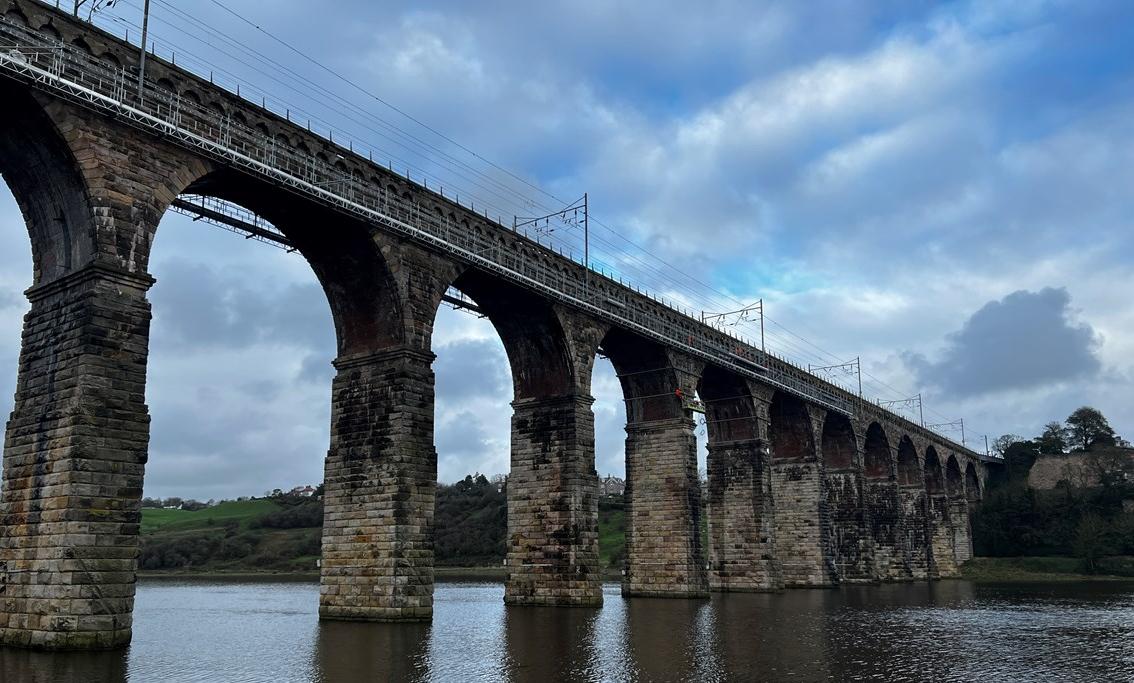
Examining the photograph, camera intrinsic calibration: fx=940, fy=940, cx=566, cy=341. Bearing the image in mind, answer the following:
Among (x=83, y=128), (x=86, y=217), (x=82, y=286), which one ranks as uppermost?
(x=83, y=128)

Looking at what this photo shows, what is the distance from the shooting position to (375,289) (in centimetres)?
2953

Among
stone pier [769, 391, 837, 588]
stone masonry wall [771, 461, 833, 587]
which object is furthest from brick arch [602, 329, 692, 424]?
stone masonry wall [771, 461, 833, 587]

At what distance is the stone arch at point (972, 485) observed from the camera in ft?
336

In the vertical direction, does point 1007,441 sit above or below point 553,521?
above

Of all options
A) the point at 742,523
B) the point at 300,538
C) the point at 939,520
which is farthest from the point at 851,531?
the point at 300,538

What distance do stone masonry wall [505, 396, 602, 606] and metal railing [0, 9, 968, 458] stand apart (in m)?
4.94

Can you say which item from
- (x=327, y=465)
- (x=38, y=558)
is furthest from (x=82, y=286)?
(x=327, y=465)

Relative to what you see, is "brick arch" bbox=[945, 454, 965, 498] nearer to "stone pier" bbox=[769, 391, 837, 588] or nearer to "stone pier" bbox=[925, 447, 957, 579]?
"stone pier" bbox=[925, 447, 957, 579]

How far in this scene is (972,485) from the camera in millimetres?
104875

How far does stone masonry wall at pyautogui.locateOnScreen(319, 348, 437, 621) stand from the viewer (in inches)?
1074

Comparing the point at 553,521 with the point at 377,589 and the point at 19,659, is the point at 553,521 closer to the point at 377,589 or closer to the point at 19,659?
the point at 377,589

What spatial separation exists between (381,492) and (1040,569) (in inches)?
2918

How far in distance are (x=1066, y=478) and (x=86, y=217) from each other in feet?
355

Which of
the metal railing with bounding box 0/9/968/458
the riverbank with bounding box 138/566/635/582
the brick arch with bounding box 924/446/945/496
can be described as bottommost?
the riverbank with bounding box 138/566/635/582
